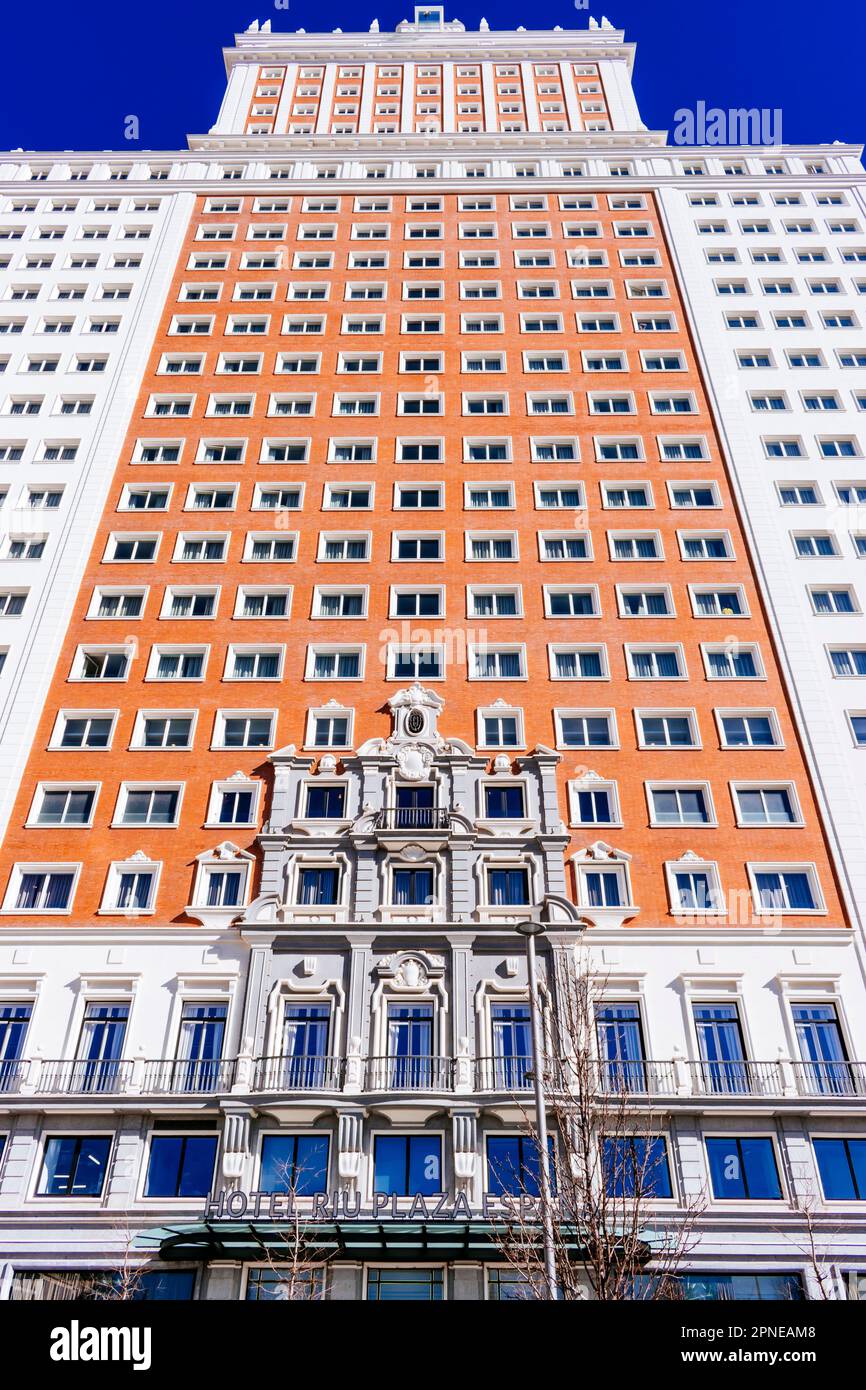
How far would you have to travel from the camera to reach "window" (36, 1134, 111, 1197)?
29859mm

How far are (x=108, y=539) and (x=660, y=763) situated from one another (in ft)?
82.1

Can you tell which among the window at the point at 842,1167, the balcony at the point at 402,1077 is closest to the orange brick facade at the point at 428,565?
the balcony at the point at 402,1077

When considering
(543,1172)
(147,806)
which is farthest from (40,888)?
(543,1172)

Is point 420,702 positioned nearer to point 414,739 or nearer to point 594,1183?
point 414,739

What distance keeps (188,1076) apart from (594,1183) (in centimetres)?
1184

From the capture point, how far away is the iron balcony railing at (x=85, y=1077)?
31.0m

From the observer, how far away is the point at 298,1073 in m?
31.6

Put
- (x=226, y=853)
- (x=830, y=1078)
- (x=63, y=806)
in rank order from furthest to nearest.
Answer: (x=63, y=806)
(x=226, y=853)
(x=830, y=1078)

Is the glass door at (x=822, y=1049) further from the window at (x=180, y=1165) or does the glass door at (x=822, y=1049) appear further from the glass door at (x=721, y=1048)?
the window at (x=180, y=1165)

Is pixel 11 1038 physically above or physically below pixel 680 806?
below

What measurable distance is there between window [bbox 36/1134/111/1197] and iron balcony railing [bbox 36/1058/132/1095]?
4.14 ft

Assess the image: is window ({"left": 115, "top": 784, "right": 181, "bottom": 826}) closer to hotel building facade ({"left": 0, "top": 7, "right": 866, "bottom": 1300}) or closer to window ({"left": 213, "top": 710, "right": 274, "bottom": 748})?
hotel building facade ({"left": 0, "top": 7, "right": 866, "bottom": 1300})

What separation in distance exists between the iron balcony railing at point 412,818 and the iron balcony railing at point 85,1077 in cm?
1094
